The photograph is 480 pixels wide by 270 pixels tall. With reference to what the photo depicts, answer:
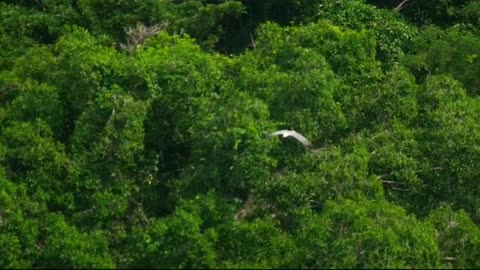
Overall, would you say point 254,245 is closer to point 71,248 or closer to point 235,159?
point 235,159

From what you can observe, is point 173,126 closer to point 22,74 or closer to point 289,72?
point 289,72

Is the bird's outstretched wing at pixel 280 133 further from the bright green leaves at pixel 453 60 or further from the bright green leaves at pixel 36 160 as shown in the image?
the bright green leaves at pixel 453 60

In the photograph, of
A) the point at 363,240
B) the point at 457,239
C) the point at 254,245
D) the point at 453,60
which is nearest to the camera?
the point at 363,240

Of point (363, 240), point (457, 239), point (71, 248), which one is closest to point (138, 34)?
point (71, 248)

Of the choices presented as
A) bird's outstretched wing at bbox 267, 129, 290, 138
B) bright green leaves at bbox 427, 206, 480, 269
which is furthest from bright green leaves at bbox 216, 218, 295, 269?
bright green leaves at bbox 427, 206, 480, 269

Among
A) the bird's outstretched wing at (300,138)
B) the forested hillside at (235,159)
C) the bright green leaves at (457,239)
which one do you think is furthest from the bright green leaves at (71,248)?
the bright green leaves at (457,239)

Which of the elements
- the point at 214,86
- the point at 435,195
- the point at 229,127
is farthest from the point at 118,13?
the point at 435,195

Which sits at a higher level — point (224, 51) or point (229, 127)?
point (229, 127)

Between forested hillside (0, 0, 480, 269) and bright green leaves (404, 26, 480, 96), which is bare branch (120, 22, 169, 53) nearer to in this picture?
forested hillside (0, 0, 480, 269)
